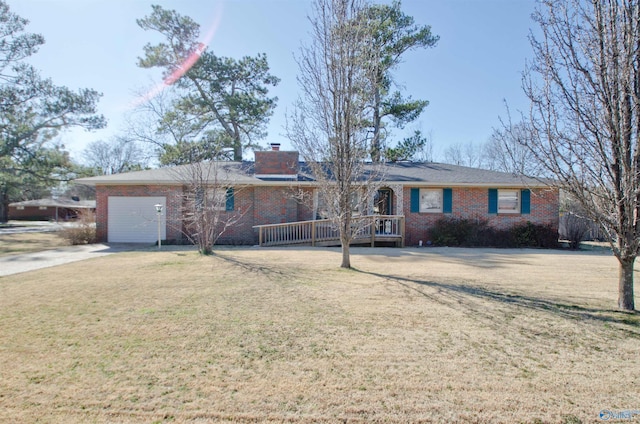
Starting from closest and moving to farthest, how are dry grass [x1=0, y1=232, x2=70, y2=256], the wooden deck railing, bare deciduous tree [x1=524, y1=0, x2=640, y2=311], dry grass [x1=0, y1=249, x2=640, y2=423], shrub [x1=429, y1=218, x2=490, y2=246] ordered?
dry grass [x1=0, y1=249, x2=640, y2=423], bare deciduous tree [x1=524, y1=0, x2=640, y2=311], dry grass [x1=0, y1=232, x2=70, y2=256], the wooden deck railing, shrub [x1=429, y1=218, x2=490, y2=246]

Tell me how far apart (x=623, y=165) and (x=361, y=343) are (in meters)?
4.10

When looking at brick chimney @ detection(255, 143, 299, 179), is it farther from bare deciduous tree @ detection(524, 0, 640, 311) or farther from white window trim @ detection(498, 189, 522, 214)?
bare deciduous tree @ detection(524, 0, 640, 311)

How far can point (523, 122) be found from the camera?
16.9 feet

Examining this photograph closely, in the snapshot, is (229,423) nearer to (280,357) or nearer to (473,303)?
(280,357)

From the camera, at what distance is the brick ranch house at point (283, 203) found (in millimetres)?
14602

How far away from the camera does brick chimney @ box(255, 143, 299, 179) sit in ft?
52.5

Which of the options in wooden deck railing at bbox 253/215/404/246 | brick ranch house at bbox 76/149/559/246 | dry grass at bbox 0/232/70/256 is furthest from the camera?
brick ranch house at bbox 76/149/559/246

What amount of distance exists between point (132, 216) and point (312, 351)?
13931 mm

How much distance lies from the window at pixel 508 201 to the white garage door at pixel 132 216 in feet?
48.9

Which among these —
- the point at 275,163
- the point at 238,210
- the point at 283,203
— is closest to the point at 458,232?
the point at 283,203

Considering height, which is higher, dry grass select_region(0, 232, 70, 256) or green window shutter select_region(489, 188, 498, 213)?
green window shutter select_region(489, 188, 498, 213)

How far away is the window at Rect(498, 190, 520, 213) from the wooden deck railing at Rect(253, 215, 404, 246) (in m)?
4.89

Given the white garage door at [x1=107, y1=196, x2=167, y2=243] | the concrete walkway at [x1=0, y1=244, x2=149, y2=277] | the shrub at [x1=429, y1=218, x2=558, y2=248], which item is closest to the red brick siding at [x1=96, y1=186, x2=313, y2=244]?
the white garage door at [x1=107, y1=196, x2=167, y2=243]

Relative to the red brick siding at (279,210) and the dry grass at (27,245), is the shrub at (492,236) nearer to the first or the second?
the red brick siding at (279,210)
